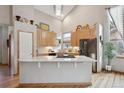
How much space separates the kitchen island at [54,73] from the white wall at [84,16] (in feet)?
12.9

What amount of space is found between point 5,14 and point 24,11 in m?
0.87

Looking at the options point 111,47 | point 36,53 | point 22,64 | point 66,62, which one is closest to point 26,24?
point 36,53

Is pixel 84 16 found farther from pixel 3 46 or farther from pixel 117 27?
pixel 3 46

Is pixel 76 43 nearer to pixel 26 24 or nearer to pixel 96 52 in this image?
Result: pixel 96 52

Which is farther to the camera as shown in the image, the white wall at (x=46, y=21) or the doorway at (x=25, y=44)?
the white wall at (x=46, y=21)

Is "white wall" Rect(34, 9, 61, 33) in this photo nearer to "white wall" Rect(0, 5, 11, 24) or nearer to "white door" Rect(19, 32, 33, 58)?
"white door" Rect(19, 32, 33, 58)

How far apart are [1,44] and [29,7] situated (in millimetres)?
3686

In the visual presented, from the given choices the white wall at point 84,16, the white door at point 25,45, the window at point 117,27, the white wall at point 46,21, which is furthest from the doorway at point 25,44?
the window at point 117,27

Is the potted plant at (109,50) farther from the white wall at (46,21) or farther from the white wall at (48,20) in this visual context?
the white wall at (48,20)

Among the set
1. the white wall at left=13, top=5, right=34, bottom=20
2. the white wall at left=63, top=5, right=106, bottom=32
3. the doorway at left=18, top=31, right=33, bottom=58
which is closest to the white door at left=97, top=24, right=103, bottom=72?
the white wall at left=63, top=5, right=106, bottom=32

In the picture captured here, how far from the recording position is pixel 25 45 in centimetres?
778

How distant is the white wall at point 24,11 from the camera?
24.6ft

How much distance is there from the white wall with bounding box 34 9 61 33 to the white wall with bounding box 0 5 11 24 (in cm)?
183

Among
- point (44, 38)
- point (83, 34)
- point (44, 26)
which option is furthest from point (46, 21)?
point (83, 34)
